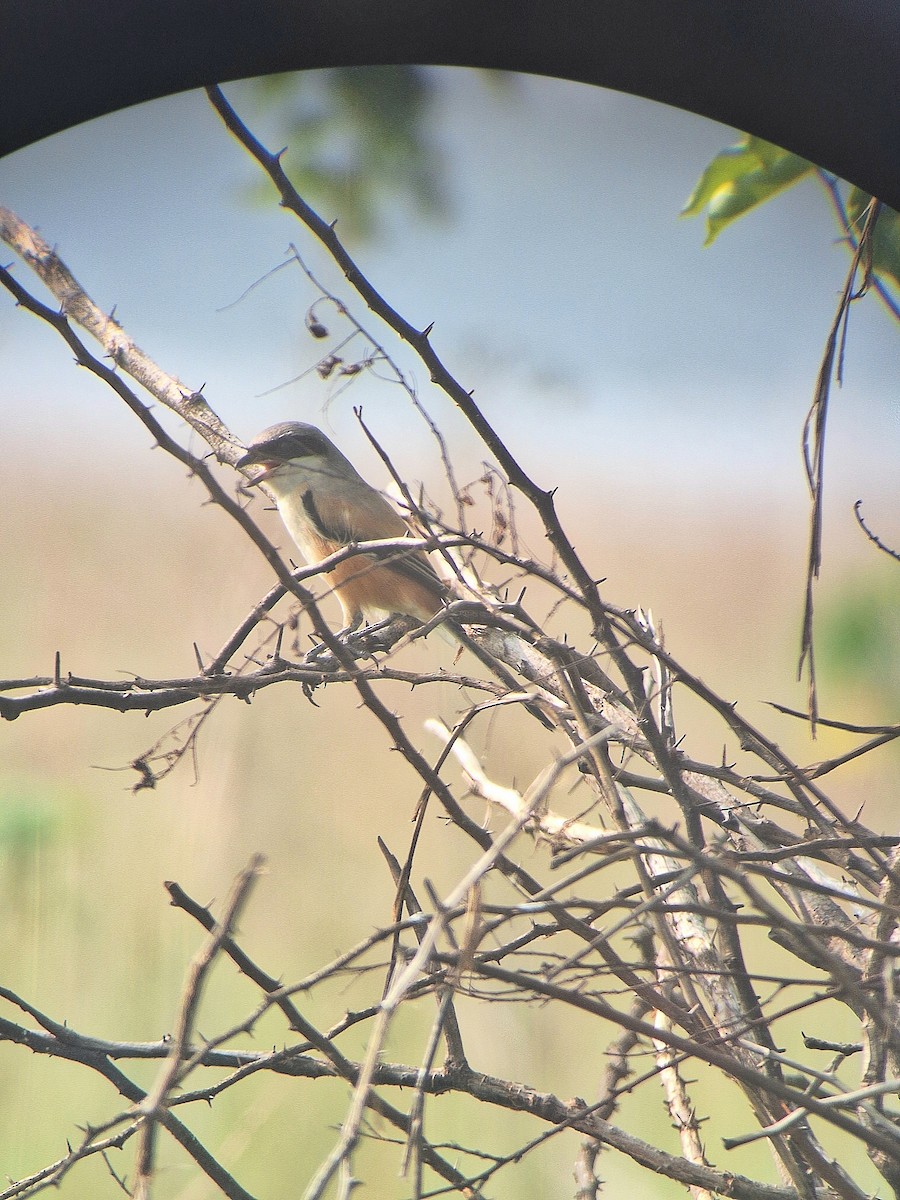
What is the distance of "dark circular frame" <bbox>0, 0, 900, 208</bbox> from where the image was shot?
2.96 ft

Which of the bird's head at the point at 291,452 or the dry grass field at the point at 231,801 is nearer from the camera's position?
the dry grass field at the point at 231,801

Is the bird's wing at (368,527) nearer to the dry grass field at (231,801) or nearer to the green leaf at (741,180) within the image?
the dry grass field at (231,801)

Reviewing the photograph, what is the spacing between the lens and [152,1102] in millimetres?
→ 684

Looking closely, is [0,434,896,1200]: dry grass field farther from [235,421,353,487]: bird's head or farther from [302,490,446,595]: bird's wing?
[302,490,446,595]: bird's wing

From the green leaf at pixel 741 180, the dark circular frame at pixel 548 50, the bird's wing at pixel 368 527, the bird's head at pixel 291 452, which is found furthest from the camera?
the bird's wing at pixel 368 527

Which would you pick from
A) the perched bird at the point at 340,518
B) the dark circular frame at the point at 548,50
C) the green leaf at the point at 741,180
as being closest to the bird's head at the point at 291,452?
the perched bird at the point at 340,518

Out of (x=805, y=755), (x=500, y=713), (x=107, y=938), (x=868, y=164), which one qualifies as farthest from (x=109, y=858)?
(x=868, y=164)

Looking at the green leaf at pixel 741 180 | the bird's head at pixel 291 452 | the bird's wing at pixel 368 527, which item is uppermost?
the bird's wing at pixel 368 527

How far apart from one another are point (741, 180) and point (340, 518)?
1.10 meters

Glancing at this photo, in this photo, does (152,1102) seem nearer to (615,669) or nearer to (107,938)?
(107,938)

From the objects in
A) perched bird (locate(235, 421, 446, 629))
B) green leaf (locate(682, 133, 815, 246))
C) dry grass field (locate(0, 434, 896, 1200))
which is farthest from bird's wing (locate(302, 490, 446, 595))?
green leaf (locate(682, 133, 815, 246))

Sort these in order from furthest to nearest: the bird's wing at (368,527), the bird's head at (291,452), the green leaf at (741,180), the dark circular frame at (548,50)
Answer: the bird's wing at (368,527), the bird's head at (291,452), the green leaf at (741,180), the dark circular frame at (548,50)

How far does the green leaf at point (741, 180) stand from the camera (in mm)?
1065

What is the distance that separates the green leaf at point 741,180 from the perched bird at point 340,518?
534 millimetres
